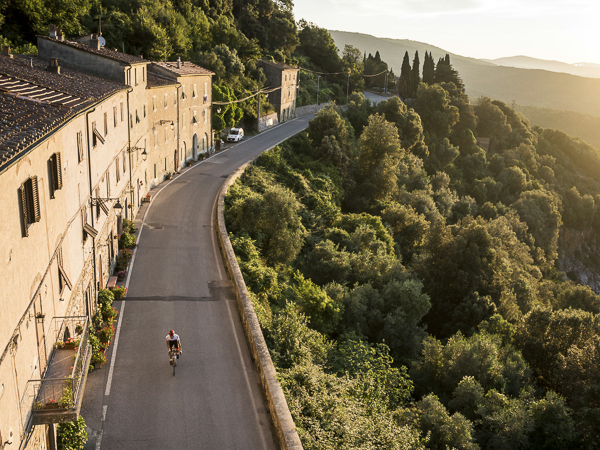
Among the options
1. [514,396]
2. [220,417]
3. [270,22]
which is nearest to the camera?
[220,417]

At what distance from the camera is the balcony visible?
10.5 meters

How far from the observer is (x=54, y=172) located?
42.3ft

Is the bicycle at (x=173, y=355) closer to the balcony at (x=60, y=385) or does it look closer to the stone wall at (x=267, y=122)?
the balcony at (x=60, y=385)

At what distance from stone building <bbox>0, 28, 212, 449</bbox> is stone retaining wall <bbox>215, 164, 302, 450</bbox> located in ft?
16.1

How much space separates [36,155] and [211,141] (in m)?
41.4

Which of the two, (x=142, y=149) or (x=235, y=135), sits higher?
(x=142, y=149)

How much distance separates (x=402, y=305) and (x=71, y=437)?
21.3 metres

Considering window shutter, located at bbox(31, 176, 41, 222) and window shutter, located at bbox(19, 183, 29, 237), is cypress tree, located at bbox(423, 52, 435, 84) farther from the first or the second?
window shutter, located at bbox(19, 183, 29, 237)

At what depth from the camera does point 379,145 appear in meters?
55.3

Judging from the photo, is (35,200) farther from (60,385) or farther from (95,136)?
(95,136)

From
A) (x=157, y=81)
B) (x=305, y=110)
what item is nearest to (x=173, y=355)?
(x=157, y=81)

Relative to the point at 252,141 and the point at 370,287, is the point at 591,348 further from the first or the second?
the point at 252,141

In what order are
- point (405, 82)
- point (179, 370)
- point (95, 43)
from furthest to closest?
point (405, 82) → point (95, 43) → point (179, 370)

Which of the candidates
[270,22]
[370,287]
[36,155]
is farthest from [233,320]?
[270,22]
